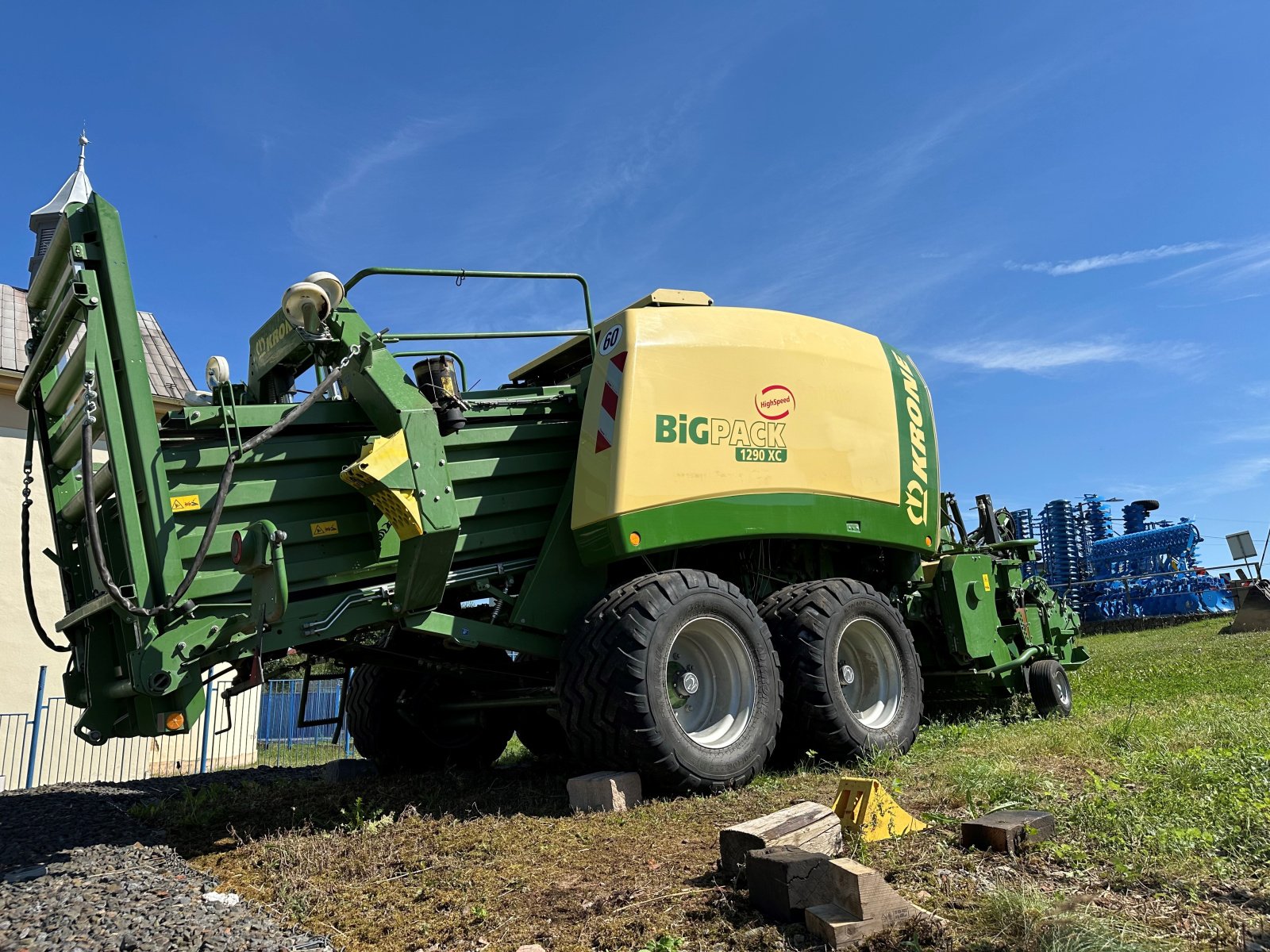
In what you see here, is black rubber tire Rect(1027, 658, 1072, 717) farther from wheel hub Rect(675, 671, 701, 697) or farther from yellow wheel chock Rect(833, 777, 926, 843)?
yellow wheel chock Rect(833, 777, 926, 843)

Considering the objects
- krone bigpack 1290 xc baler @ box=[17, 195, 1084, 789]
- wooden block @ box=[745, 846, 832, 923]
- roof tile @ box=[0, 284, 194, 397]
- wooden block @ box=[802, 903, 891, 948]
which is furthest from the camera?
roof tile @ box=[0, 284, 194, 397]

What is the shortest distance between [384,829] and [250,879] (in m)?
0.79

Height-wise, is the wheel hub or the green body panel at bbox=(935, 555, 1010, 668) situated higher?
the green body panel at bbox=(935, 555, 1010, 668)

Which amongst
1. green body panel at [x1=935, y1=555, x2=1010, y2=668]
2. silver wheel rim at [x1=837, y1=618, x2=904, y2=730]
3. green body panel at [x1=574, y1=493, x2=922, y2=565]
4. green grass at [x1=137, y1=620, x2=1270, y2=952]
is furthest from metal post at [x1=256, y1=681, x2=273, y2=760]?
green body panel at [x1=574, y1=493, x2=922, y2=565]

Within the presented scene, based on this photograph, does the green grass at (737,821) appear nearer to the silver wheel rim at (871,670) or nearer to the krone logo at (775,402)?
the silver wheel rim at (871,670)

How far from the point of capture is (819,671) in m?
6.02

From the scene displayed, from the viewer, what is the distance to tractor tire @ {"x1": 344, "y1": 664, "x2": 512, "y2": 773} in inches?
291

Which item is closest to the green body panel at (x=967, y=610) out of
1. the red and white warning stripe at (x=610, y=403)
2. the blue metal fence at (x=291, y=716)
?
the red and white warning stripe at (x=610, y=403)

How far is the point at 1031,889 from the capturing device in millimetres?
2994

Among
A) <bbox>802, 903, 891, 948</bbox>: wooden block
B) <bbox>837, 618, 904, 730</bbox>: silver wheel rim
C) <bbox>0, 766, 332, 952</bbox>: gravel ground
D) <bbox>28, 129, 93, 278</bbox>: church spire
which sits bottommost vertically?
<bbox>0, 766, 332, 952</bbox>: gravel ground

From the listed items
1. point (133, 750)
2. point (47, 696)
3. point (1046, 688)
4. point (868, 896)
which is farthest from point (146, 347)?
point (868, 896)

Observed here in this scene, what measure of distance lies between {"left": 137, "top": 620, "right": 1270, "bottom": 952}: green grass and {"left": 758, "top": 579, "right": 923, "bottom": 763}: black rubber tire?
201 millimetres

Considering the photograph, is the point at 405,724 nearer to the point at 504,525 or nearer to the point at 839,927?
the point at 504,525

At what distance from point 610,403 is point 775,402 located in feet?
4.23
